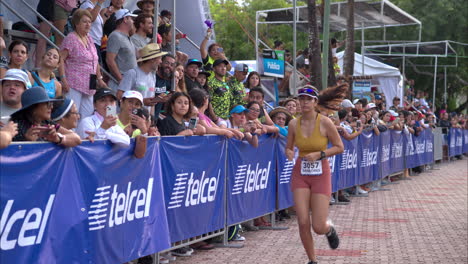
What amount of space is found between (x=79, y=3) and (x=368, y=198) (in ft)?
29.4

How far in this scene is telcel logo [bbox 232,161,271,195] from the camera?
35.0 feet

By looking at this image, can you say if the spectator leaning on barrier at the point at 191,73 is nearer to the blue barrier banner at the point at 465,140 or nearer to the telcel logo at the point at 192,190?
the telcel logo at the point at 192,190

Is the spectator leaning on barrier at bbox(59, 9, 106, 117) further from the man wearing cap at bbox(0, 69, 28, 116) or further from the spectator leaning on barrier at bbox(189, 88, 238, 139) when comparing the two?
the man wearing cap at bbox(0, 69, 28, 116)

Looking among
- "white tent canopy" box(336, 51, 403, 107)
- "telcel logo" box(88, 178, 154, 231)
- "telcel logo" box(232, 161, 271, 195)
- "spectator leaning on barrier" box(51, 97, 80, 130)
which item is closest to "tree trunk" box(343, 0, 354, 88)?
"white tent canopy" box(336, 51, 403, 107)

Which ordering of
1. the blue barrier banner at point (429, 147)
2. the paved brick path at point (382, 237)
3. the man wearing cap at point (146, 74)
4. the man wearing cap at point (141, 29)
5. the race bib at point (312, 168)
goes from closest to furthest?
the race bib at point (312, 168) → the paved brick path at point (382, 237) → the man wearing cap at point (146, 74) → the man wearing cap at point (141, 29) → the blue barrier banner at point (429, 147)

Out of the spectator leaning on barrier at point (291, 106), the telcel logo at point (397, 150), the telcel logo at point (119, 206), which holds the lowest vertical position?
the telcel logo at point (397, 150)

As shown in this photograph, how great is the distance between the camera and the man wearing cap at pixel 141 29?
1105 cm

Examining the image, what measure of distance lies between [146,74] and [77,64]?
108 centimetres

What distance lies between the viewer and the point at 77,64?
9.45 meters

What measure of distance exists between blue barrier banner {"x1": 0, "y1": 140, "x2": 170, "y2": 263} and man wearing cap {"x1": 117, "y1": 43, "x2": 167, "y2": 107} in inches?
80.7

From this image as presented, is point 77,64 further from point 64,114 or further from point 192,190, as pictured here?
point 64,114

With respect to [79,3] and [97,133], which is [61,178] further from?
[79,3]

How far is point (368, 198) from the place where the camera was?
57.6 ft

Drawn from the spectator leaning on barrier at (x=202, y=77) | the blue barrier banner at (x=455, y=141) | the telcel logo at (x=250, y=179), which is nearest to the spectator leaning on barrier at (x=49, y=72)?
the telcel logo at (x=250, y=179)
